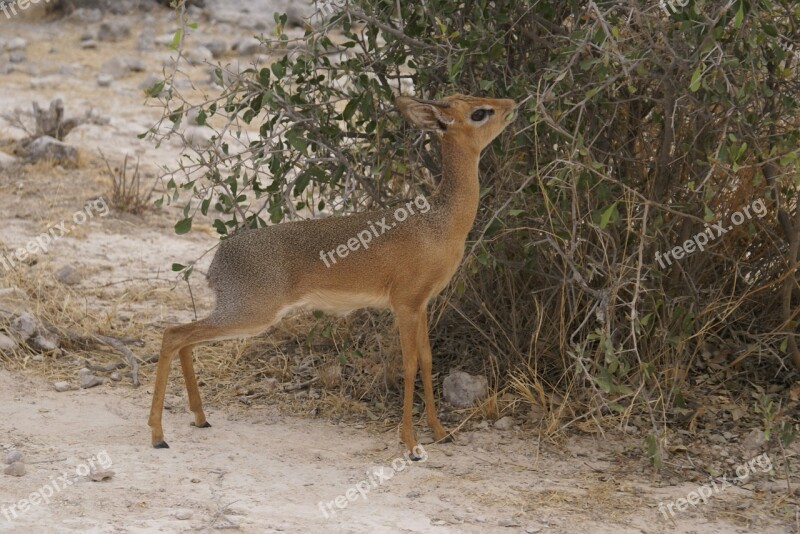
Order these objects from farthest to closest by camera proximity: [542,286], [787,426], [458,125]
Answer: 1. [542,286]
2. [458,125]
3. [787,426]

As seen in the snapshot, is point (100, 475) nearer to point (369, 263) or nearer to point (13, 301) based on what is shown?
point (369, 263)

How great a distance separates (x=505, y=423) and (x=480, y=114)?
1428 millimetres

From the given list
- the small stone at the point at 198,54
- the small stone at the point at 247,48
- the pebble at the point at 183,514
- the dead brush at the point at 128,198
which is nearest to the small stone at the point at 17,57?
the small stone at the point at 198,54

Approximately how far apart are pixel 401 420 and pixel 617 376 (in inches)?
40.8

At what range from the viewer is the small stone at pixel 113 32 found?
15008mm

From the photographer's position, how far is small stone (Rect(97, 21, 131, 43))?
591 inches

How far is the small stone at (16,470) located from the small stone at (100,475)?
267 mm

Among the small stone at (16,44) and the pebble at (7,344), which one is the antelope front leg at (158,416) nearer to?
the pebble at (7,344)

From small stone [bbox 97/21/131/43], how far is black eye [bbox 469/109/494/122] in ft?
37.1

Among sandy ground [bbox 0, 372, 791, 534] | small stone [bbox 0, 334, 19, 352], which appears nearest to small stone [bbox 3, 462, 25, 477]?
sandy ground [bbox 0, 372, 791, 534]

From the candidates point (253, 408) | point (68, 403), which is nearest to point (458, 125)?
point (253, 408)

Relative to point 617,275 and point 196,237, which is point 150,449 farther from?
point 196,237

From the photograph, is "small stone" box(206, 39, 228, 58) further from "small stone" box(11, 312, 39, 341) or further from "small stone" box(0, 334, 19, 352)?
"small stone" box(0, 334, 19, 352)

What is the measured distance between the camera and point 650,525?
4113 millimetres
